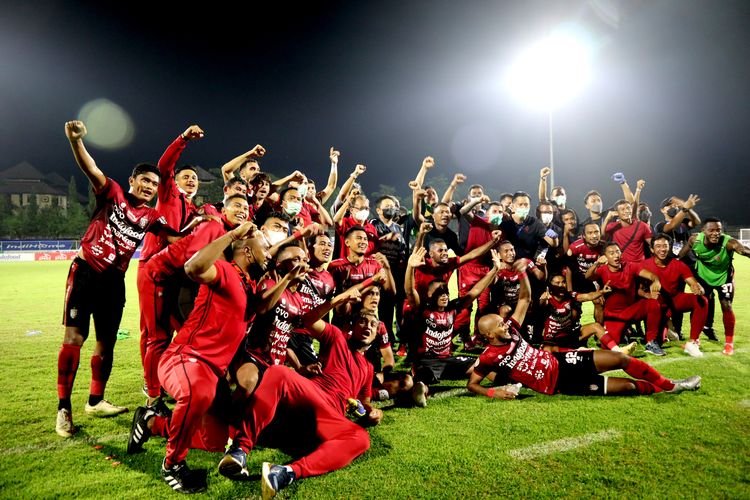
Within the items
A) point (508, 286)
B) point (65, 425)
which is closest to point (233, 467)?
point (65, 425)

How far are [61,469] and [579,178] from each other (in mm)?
76444

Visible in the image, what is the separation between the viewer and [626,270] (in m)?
6.81

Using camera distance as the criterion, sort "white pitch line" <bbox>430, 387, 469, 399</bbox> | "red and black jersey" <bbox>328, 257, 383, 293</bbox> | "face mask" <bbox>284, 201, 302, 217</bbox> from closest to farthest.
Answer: "white pitch line" <bbox>430, 387, 469, 399</bbox> → "red and black jersey" <bbox>328, 257, 383, 293</bbox> → "face mask" <bbox>284, 201, 302, 217</bbox>

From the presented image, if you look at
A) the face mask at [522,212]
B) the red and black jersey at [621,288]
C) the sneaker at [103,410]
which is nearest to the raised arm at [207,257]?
the sneaker at [103,410]

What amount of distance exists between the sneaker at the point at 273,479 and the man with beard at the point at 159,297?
6.37 feet

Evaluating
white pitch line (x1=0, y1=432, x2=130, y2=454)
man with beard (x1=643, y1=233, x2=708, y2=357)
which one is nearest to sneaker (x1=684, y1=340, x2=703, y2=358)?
man with beard (x1=643, y1=233, x2=708, y2=357)

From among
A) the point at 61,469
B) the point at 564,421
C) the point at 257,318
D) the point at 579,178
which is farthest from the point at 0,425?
the point at 579,178

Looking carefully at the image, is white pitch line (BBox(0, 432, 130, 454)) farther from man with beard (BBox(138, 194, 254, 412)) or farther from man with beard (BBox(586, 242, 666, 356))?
man with beard (BBox(586, 242, 666, 356))

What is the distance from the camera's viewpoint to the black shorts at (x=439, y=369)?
5.09 m

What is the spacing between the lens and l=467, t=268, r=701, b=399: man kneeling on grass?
4.52 metres

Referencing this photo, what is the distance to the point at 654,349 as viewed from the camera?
6273 mm

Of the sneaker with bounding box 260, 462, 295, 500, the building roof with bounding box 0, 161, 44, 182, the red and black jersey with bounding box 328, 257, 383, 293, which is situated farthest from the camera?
the building roof with bounding box 0, 161, 44, 182

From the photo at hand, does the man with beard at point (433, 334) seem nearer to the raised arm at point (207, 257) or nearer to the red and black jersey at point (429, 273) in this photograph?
the red and black jersey at point (429, 273)

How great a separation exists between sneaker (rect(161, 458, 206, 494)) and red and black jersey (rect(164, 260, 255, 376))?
628 millimetres
